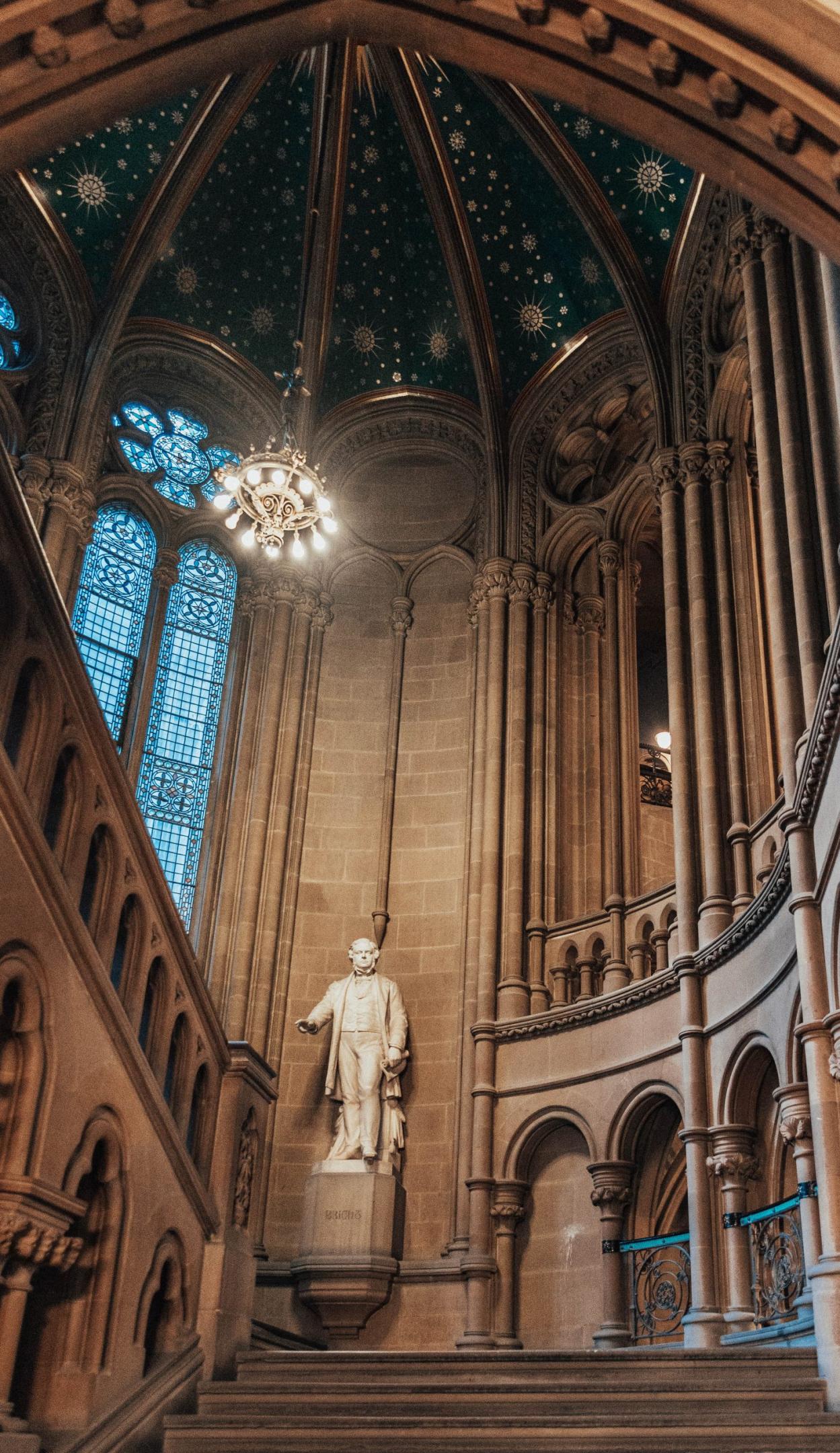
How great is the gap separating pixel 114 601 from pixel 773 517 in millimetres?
8017

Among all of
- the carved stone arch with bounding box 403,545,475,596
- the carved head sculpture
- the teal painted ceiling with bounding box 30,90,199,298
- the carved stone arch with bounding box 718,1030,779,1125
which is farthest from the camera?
the carved stone arch with bounding box 403,545,475,596

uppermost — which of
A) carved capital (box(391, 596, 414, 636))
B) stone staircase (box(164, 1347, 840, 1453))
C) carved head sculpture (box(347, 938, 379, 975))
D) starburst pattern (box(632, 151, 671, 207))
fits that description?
starburst pattern (box(632, 151, 671, 207))

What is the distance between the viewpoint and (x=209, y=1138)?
7695mm

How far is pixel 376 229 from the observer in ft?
57.8

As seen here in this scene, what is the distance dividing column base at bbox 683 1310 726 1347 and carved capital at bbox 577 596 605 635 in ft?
26.1

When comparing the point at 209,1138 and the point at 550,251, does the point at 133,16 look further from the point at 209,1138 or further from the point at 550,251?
the point at 550,251

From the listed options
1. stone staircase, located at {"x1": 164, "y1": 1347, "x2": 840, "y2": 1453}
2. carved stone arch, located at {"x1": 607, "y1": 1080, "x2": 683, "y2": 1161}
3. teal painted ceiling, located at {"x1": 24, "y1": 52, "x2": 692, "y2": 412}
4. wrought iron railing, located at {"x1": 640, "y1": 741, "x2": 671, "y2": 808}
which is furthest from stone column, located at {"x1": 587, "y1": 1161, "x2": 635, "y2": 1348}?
teal painted ceiling, located at {"x1": 24, "y1": 52, "x2": 692, "y2": 412}

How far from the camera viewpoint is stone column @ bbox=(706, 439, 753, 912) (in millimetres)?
11906

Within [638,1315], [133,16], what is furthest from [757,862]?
[133,16]

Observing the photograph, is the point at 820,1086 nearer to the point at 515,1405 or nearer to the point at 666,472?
the point at 515,1405

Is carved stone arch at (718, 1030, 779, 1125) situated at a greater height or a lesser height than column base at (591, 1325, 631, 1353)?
greater

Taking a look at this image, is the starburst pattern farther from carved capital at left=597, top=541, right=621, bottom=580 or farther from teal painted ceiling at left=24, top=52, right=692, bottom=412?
carved capital at left=597, top=541, right=621, bottom=580

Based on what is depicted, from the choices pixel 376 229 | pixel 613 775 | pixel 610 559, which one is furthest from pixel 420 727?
pixel 376 229

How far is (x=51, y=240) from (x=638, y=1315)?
1192 cm
